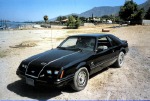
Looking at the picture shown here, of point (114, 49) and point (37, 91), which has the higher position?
point (114, 49)

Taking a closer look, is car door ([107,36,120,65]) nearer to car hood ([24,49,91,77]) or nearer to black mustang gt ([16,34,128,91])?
black mustang gt ([16,34,128,91])

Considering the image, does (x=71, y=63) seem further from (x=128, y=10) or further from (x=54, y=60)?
(x=128, y=10)

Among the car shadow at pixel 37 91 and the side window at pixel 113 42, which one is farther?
the side window at pixel 113 42

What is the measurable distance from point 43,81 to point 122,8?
2235 inches

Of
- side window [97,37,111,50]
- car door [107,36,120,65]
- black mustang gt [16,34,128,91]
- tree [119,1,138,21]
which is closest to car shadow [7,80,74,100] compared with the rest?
black mustang gt [16,34,128,91]

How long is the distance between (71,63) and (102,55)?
5.22 ft

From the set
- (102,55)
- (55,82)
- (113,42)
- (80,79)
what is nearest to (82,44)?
(102,55)

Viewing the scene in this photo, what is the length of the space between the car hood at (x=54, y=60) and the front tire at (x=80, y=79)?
328 mm

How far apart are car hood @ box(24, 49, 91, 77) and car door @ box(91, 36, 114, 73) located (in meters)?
0.38

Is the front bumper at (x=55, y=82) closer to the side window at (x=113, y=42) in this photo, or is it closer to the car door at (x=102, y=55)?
the car door at (x=102, y=55)

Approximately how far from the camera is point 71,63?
5.02m

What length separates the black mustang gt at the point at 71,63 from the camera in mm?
4770

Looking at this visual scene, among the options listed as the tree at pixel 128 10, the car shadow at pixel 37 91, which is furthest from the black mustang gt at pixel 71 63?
the tree at pixel 128 10

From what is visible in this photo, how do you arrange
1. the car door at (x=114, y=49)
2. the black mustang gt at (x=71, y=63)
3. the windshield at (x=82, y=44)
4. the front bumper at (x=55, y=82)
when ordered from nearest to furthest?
the front bumper at (x=55, y=82)
the black mustang gt at (x=71, y=63)
the windshield at (x=82, y=44)
the car door at (x=114, y=49)
